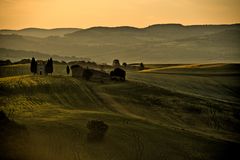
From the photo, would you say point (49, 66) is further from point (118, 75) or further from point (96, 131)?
point (96, 131)

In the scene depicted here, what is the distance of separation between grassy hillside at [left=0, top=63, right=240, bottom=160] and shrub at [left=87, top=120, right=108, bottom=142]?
681 millimetres

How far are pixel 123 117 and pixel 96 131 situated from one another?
14376 mm

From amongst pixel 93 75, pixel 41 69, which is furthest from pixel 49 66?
pixel 93 75

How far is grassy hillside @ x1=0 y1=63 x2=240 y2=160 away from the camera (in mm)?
40219

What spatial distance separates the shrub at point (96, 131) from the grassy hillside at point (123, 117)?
2.23 ft

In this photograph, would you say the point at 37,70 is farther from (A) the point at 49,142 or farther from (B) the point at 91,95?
(A) the point at 49,142

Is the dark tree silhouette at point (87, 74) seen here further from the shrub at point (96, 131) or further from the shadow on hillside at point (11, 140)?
the shadow on hillside at point (11, 140)

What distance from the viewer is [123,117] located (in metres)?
55.6

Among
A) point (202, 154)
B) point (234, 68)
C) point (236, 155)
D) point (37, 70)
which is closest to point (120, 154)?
point (202, 154)

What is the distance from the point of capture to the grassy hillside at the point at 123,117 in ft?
132

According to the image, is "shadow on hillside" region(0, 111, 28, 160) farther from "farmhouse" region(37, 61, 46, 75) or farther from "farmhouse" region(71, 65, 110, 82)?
"farmhouse" region(37, 61, 46, 75)

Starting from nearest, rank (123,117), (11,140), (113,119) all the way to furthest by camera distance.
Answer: (11,140) → (113,119) → (123,117)

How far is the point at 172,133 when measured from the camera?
49688mm

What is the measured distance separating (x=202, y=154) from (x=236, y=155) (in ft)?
15.9
